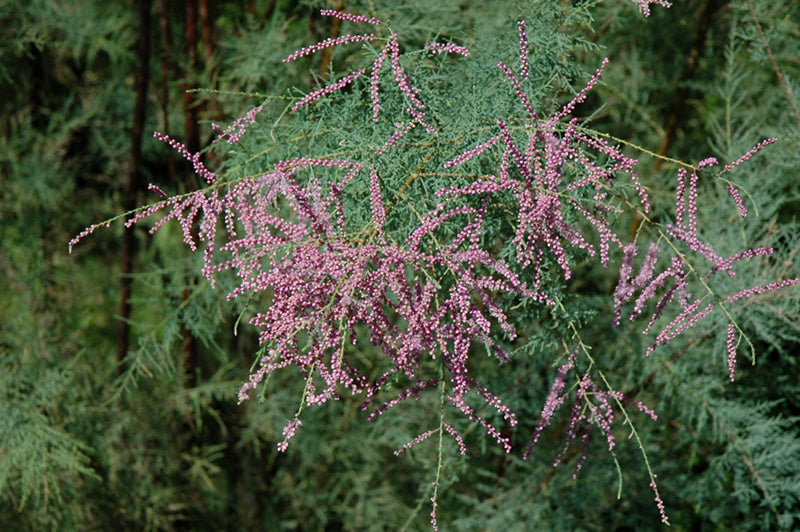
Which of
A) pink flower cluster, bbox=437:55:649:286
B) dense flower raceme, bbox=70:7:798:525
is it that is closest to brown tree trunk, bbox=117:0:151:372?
dense flower raceme, bbox=70:7:798:525

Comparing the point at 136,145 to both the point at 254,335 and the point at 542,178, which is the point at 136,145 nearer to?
the point at 254,335

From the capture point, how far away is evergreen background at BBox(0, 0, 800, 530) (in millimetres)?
1121

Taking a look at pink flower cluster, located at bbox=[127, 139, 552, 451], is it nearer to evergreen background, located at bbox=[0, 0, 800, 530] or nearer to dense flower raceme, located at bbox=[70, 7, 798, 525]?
dense flower raceme, located at bbox=[70, 7, 798, 525]

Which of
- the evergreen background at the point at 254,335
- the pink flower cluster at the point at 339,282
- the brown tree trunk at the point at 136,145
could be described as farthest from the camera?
the brown tree trunk at the point at 136,145

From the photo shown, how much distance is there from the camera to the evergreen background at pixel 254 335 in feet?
3.68

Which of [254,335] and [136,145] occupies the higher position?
[136,145]

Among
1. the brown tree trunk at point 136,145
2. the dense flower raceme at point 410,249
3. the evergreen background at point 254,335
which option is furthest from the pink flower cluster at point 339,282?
the brown tree trunk at point 136,145

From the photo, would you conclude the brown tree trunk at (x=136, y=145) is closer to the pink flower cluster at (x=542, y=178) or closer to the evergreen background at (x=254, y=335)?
the evergreen background at (x=254, y=335)

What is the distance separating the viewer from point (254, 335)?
149 cm

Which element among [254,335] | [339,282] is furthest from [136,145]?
[339,282]

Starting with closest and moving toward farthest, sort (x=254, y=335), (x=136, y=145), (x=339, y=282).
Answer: (x=339, y=282), (x=136, y=145), (x=254, y=335)

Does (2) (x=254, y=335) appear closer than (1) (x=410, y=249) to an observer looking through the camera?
No

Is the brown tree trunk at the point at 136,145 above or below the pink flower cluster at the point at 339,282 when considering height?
above

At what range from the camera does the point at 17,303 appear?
4.62ft
